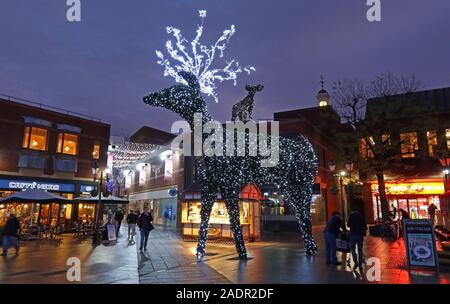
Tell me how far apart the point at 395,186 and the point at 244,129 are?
2171 centimetres

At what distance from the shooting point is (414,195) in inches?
1040

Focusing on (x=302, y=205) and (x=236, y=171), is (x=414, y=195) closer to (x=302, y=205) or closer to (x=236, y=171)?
(x=302, y=205)

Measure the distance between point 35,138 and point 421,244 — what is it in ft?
76.2

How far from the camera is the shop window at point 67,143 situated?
2334cm

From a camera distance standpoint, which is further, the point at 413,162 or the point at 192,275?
the point at 413,162

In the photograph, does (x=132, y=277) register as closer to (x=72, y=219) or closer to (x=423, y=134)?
(x=72, y=219)

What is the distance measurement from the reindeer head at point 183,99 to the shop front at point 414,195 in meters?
20.6

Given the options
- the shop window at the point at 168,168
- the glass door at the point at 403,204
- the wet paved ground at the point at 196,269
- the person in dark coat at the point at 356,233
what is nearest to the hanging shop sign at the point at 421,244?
the wet paved ground at the point at 196,269

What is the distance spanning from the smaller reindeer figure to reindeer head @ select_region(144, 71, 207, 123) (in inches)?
60.6

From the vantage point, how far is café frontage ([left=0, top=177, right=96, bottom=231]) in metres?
20.7

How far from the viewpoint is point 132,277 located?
315 inches

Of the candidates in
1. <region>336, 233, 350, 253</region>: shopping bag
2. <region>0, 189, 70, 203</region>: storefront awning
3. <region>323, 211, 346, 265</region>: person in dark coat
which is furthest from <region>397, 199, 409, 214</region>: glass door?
<region>0, 189, 70, 203</region>: storefront awning

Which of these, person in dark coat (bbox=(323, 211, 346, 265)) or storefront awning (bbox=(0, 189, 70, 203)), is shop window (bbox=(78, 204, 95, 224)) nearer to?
A: storefront awning (bbox=(0, 189, 70, 203))

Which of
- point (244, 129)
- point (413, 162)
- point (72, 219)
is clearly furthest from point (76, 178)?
point (413, 162)
